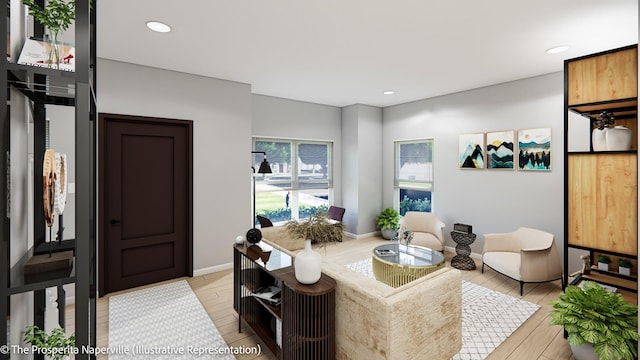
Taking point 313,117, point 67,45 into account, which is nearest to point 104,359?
point 67,45

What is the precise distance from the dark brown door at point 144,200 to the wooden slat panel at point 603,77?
402cm

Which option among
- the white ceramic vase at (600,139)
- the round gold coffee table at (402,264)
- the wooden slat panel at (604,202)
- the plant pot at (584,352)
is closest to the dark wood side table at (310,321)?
the round gold coffee table at (402,264)

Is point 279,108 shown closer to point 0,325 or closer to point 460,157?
point 460,157

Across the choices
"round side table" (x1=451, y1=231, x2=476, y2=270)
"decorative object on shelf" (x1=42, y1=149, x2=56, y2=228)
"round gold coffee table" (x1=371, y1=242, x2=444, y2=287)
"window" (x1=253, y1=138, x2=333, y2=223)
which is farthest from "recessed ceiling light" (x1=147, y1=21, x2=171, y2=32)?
"round side table" (x1=451, y1=231, x2=476, y2=270)

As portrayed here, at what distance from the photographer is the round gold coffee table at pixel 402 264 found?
3.21m

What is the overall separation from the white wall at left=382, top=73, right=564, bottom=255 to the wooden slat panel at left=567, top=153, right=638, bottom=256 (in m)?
1.83

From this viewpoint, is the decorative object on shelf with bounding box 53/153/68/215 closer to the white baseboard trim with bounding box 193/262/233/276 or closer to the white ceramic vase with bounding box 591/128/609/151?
the white baseboard trim with bounding box 193/262/233/276

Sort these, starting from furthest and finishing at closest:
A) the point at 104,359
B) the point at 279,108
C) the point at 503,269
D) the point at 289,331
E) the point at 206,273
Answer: the point at 279,108, the point at 206,273, the point at 503,269, the point at 104,359, the point at 289,331

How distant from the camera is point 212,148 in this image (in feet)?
13.1

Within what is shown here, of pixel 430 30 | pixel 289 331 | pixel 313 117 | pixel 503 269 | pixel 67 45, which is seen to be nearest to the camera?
pixel 67 45

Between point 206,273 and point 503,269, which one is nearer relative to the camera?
point 503,269

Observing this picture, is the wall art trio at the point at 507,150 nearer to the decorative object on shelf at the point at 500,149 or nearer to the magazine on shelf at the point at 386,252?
the decorative object on shelf at the point at 500,149

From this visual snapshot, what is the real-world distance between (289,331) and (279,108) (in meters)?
4.13

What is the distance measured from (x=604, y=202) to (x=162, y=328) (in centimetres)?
377
